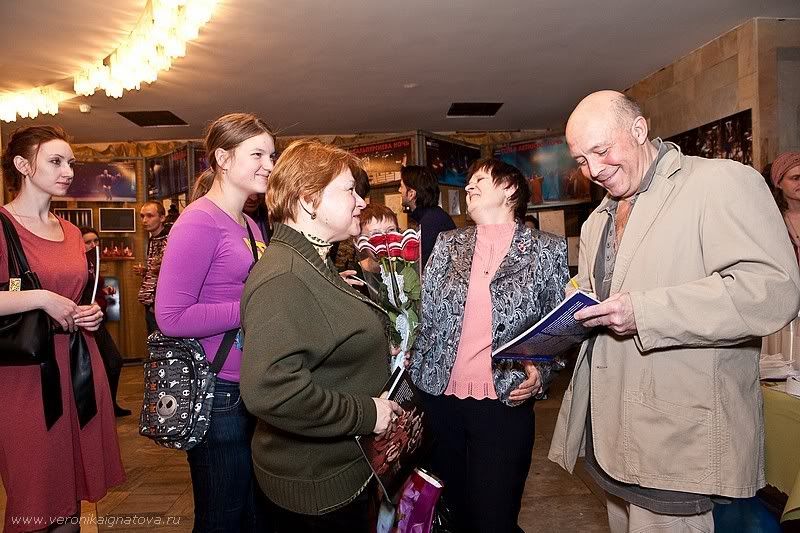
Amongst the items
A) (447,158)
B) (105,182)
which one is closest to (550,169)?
(447,158)

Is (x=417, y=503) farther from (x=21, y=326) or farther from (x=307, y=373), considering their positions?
(x=21, y=326)

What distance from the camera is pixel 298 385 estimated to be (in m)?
1.36

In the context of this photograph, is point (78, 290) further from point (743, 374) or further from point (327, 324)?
point (743, 374)

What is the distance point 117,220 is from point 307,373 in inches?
338

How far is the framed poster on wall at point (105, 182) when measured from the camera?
893 centimetres

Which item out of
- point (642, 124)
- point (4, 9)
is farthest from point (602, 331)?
point (4, 9)

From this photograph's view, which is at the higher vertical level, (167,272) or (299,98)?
(299,98)

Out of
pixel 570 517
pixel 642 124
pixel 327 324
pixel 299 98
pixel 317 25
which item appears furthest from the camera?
pixel 299 98

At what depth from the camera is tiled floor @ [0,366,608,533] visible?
327cm

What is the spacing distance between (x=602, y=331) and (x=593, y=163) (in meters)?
0.50

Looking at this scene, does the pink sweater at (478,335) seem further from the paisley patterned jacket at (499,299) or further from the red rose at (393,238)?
the red rose at (393,238)

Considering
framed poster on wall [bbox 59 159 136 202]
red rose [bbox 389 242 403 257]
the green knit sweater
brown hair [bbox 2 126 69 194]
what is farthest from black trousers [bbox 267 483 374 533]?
framed poster on wall [bbox 59 159 136 202]

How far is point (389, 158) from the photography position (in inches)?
300

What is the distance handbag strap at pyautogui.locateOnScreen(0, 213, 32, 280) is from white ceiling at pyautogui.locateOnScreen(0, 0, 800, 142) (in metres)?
2.65
